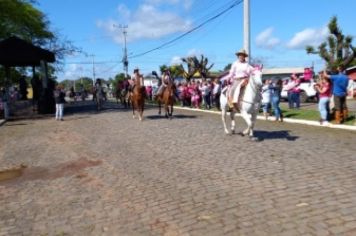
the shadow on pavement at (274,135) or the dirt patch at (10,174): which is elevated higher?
the shadow on pavement at (274,135)

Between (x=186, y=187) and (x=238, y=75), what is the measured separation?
6.07 metres

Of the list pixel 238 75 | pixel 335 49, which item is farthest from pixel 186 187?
pixel 335 49

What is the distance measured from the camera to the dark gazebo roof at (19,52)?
1068 inches

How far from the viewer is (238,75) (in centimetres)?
1324

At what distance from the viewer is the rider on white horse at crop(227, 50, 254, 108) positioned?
13.1m

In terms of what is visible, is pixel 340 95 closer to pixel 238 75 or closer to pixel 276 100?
pixel 276 100

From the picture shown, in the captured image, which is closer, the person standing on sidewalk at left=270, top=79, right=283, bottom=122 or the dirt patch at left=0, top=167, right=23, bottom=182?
the dirt patch at left=0, top=167, right=23, bottom=182

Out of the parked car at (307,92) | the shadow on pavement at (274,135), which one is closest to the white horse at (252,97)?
the shadow on pavement at (274,135)

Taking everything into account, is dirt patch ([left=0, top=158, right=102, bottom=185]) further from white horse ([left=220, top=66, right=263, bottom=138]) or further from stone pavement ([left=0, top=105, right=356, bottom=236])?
white horse ([left=220, top=66, right=263, bottom=138])

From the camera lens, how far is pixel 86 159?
1131 centimetres

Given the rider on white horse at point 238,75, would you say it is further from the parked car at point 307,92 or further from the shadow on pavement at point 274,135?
the parked car at point 307,92

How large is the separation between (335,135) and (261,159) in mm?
4603

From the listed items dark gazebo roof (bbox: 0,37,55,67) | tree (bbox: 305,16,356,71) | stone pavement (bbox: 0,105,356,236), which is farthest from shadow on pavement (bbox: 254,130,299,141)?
tree (bbox: 305,16,356,71)

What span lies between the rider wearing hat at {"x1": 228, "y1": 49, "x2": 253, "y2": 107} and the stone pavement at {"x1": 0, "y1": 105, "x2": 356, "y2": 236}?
3.97 feet
